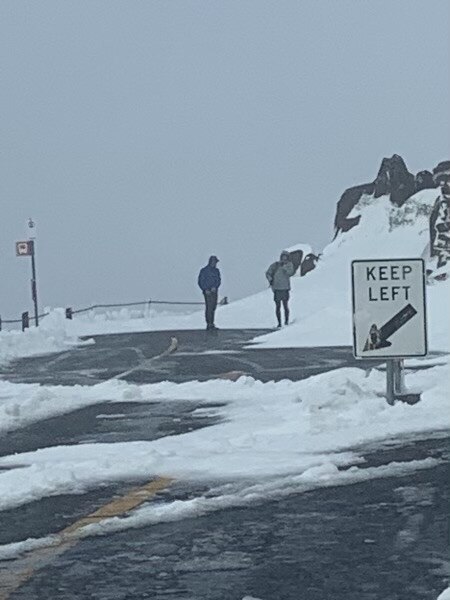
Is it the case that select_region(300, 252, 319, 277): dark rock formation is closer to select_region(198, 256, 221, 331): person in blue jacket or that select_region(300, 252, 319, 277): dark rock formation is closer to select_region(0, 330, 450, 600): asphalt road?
select_region(198, 256, 221, 331): person in blue jacket

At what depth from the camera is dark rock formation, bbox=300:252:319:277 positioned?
2279 inches

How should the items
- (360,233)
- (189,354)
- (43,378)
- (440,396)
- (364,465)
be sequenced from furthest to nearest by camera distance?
(360,233) < (189,354) < (43,378) < (440,396) < (364,465)

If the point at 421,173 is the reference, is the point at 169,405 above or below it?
below

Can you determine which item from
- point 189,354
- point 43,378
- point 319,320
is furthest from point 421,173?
point 43,378

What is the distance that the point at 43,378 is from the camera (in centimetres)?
1881

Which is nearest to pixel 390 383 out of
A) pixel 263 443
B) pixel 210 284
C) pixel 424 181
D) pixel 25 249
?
pixel 263 443

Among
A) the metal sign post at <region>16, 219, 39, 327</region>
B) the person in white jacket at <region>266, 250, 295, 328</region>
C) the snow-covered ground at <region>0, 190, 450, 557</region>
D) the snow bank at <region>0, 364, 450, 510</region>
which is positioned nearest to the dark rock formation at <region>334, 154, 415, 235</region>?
the metal sign post at <region>16, 219, 39, 327</region>

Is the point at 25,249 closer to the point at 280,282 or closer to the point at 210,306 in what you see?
the point at 210,306

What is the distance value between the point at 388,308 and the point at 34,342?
16.4 metres

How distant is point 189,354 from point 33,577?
16.4 m

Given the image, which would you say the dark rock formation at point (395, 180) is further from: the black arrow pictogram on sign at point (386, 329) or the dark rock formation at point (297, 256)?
the black arrow pictogram on sign at point (386, 329)

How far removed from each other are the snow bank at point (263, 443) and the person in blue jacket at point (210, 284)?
15.8 m

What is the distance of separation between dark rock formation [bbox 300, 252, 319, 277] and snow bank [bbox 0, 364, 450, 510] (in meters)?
43.1

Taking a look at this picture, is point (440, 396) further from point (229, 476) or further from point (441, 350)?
point (441, 350)
